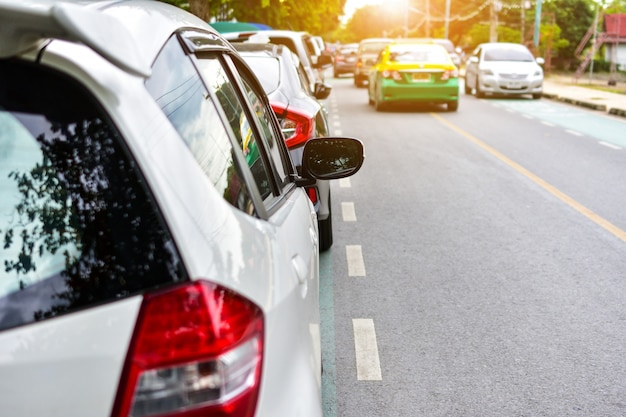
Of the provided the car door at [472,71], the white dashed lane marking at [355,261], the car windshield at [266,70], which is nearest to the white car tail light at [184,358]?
the white dashed lane marking at [355,261]

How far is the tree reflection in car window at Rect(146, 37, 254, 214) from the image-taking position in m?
1.86

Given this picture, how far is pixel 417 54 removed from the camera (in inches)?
811

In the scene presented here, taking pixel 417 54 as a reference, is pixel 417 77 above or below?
below

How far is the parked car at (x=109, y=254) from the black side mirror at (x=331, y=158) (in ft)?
4.93

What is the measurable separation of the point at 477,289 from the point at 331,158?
2911 mm

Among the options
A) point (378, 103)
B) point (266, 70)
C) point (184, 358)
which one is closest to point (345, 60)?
point (378, 103)

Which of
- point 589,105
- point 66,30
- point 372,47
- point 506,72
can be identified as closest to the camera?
point 66,30

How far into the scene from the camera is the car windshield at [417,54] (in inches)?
804

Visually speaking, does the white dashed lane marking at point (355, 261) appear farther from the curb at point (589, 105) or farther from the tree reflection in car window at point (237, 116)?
the curb at point (589, 105)

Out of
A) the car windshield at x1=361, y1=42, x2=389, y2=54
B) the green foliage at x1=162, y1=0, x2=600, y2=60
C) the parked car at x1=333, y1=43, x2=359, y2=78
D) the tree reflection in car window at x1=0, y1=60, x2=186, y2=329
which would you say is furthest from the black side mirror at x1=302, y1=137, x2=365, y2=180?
the parked car at x1=333, y1=43, x2=359, y2=78

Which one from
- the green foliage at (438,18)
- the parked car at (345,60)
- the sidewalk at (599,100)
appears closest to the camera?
the sidewalk at (599,100)

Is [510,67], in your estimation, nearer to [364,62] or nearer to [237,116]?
[364,62]

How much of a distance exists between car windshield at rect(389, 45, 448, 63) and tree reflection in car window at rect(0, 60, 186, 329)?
1923 centimetres

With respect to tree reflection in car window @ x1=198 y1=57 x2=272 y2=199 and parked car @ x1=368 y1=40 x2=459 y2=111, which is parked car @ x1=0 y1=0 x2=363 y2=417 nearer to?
tree reflection in car window @ x1=198 y1=57 x2=272 y2=199
